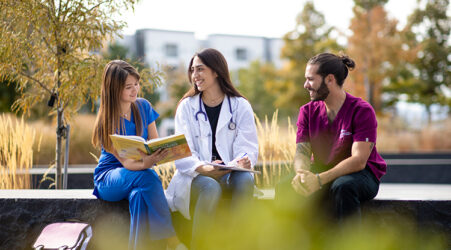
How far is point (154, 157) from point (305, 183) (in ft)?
3.01

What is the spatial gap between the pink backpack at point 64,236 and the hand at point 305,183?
141cm

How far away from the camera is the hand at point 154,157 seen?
8.46 ft

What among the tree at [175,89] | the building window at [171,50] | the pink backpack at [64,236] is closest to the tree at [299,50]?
the tree at [175,89]

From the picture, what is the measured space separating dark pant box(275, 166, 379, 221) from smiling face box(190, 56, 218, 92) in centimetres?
88

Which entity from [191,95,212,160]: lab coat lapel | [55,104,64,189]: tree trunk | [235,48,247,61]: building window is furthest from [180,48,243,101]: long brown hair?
[235,48,247,61]: building window

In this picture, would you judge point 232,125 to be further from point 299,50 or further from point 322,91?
point 299,50

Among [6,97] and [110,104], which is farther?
[6,97]

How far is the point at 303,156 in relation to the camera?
9.51ft

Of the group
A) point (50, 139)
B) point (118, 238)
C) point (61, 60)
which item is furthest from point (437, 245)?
point (50, 139)

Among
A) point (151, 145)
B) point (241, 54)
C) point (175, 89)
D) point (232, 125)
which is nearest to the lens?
point (151, 145)

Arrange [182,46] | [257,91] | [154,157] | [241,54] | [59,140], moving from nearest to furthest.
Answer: [154,157], [59,140], [257,91], [182,46], [241,54]

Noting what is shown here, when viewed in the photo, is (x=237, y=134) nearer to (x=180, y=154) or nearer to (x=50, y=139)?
(x=180, y=154)

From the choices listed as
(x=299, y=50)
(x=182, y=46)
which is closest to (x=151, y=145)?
(x=299, y=50)

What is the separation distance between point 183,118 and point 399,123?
1207 centimetres
